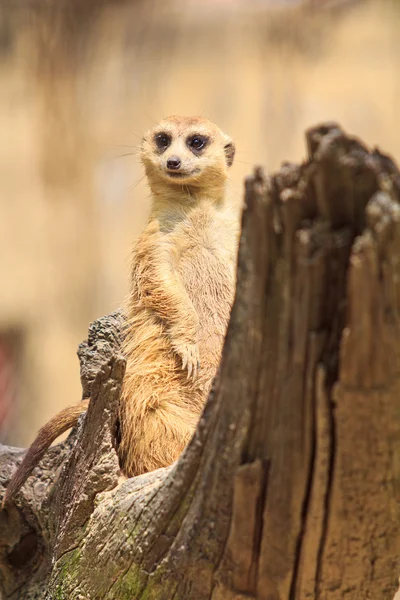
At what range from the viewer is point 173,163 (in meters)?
2.90

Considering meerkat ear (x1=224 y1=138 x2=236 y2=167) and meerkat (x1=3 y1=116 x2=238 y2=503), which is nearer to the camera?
meerkat (x1=3 y1=116 x2=238 y2=503)

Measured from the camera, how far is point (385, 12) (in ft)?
16.5

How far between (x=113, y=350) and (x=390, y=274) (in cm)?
153

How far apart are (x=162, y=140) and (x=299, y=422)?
199 cm

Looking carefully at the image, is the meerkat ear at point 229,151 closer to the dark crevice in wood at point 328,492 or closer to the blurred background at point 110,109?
the blurred background at point 110,109

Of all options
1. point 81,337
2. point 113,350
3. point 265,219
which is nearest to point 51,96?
point 81,337

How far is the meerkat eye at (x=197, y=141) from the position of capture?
10.3 ft

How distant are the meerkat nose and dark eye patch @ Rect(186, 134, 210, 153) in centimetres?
22

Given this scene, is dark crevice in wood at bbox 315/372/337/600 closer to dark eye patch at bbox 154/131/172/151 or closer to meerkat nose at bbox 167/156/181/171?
meerkat nose at bbox 167/156/181/171

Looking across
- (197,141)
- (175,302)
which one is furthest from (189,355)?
(197,141)

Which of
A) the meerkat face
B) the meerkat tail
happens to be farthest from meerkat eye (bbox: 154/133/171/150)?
the meerkat tail

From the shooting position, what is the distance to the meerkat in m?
2.41

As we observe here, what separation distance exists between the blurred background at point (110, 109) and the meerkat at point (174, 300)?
1810 mm

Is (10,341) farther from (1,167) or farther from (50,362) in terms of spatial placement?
(1,167)
